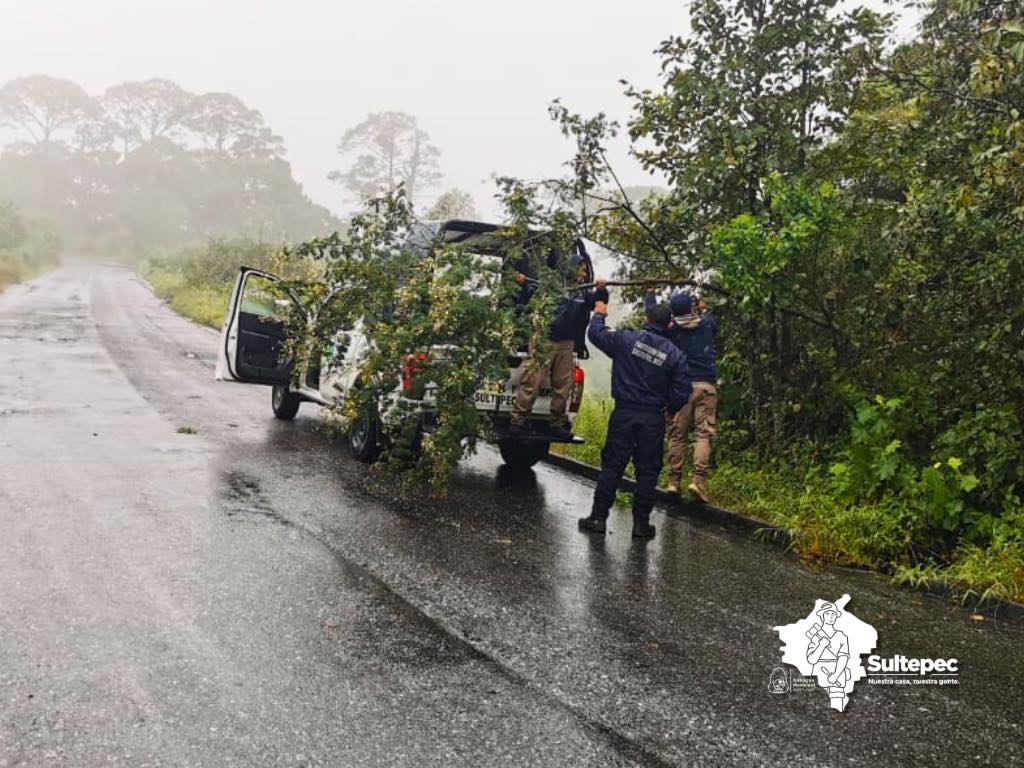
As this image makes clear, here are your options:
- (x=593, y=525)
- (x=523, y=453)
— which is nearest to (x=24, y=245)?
(x=523, y=453)

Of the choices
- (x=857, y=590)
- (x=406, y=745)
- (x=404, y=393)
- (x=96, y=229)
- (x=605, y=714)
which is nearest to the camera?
(x=406, y=745)

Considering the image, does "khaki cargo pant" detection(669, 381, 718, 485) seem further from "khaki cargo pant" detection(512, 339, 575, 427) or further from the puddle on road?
the puddle on road

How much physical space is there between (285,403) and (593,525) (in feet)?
18.4

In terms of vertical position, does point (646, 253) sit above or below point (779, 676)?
above

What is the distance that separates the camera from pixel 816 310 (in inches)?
317

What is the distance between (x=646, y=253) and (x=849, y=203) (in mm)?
2108

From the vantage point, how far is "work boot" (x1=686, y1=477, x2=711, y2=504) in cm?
770

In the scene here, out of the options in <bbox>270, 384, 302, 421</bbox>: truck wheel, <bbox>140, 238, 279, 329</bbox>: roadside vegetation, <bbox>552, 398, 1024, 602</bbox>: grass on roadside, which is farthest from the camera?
<bbox>140, 238, 279, 329</bbox>: roadside vegetation

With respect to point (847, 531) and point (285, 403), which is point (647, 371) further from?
point (285, 403)

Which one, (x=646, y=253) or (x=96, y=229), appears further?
(x=96, y=229)

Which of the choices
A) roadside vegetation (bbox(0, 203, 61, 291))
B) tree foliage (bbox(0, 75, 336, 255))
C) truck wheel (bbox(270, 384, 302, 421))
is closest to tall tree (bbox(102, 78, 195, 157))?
tree foliage (bbox(0, 75, 336, 255))

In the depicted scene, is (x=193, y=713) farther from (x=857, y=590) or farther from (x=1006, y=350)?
(x=1006, y=350)

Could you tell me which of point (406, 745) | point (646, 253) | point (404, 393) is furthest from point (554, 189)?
point (406, 745)

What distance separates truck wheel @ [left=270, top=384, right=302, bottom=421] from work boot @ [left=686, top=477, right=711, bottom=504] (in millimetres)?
5438
